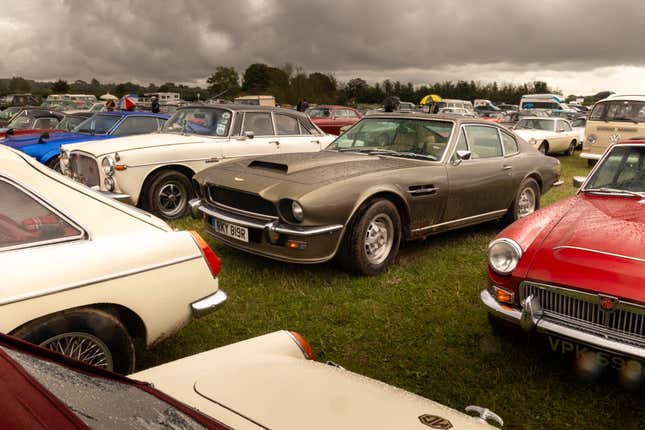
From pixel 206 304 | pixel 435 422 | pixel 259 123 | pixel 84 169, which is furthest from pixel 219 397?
pixel 259 123

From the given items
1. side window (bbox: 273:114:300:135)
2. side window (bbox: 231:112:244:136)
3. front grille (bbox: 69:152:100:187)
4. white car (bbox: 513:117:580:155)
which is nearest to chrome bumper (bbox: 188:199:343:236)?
front grille (bbox: 69:152:100:187)

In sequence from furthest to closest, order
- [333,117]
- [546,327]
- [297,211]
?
[333,117] < [297,211] < [546,327]

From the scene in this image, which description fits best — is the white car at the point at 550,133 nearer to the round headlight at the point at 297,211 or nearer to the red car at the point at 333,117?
the red car at the point at 333,117

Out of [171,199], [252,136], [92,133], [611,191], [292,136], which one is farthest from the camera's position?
[92,133]

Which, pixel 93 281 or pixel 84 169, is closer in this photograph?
pixel 93 281

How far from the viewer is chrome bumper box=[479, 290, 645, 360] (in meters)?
2.69

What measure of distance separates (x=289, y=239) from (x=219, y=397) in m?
2.62

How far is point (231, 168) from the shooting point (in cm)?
505

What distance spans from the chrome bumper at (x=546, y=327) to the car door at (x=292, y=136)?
4.97 metres

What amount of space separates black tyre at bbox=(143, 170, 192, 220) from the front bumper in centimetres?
239

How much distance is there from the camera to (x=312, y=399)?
166cm

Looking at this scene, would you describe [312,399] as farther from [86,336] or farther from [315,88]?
[315,88]

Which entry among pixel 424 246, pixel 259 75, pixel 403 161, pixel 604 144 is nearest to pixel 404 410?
pixel 403 161

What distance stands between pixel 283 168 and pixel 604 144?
10650 mm
